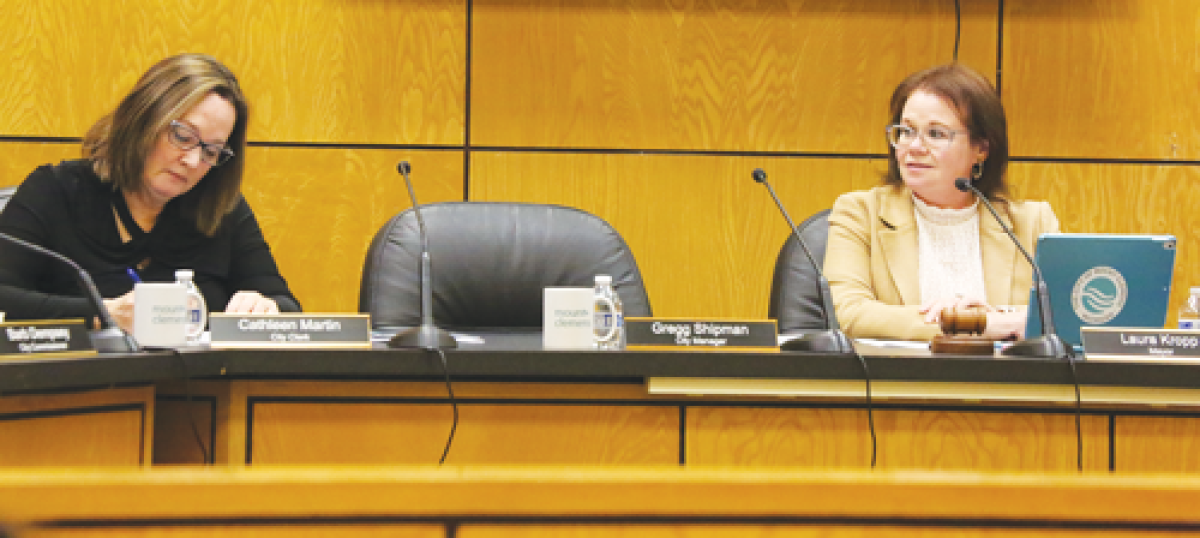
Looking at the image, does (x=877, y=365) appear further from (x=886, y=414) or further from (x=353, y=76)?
(x=353, y=76)

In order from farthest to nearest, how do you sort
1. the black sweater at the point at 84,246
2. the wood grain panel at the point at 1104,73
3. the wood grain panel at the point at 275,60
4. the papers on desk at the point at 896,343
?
1. the wood grain panel at the point at 1104,73
2. the wood grain panel at the point at 275,60
3. the black sweater at the point at 84,246
4. the papers on desk at the point at 896,343

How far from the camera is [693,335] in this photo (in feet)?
5.57

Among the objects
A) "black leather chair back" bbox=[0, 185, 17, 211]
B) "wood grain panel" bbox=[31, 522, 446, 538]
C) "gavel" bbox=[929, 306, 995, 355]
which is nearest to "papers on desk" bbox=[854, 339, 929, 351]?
"gavel" bbox=[929, 306, 995, 355]

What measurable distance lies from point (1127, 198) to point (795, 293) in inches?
59.6

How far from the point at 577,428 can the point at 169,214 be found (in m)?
1.26

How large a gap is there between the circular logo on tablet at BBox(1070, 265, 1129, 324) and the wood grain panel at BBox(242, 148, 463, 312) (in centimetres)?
199

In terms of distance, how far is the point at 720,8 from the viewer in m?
3.30

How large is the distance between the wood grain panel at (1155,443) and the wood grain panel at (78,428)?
59.0 inches

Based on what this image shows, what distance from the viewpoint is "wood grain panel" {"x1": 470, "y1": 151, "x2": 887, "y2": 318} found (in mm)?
3332

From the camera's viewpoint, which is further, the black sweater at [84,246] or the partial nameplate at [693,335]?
the black sweater at [84,246]

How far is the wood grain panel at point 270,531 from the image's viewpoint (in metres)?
0.71

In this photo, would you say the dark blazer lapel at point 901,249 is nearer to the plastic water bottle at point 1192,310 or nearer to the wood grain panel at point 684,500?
the plastic water bottle at point 1192,310

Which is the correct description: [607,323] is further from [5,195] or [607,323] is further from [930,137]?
[5,195]

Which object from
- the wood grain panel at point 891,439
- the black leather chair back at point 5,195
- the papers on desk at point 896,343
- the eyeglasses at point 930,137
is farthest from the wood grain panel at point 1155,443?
the black leather chair back at point 5,195
